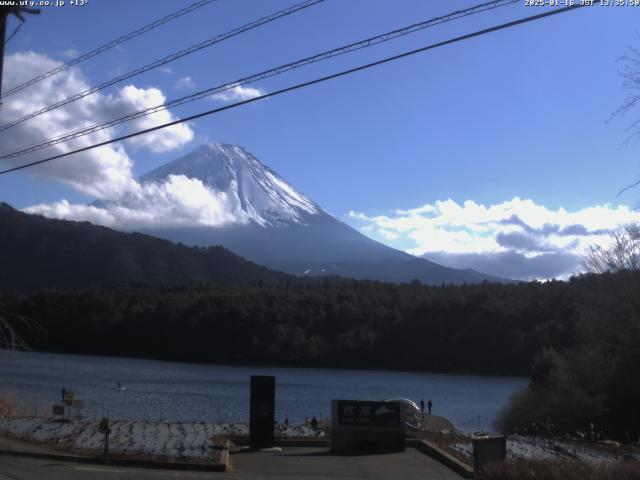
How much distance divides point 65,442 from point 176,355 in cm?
9741

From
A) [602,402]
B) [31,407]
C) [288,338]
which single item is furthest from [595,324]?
[288,338]

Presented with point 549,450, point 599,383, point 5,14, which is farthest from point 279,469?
point 599,383

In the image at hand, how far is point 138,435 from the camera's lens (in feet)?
58.8

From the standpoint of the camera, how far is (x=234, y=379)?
74625mm

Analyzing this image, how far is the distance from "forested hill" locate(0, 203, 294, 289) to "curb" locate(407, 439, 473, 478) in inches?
6021

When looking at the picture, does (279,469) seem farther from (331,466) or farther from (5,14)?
(5,14)

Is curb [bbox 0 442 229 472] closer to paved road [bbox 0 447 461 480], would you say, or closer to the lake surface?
paved road [bbox 0 447 461 480]

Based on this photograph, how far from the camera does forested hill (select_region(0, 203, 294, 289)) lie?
175 meters

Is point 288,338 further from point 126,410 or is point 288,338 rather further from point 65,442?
point 65,442

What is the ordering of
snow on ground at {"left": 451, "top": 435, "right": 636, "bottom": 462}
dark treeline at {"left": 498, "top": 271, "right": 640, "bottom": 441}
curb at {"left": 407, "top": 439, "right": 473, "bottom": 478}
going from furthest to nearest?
1. dark treeline at {"left": 498, "top": 271, "right": 640, "bottom": 441}
2. snow on ground at {"left": 451, "top": 435, "right": 636, "bottom": 462}
3. curb at {"left": 407, "top": 439, "right": 473, "bottom": 478}

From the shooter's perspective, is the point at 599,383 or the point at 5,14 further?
the point at 599,383

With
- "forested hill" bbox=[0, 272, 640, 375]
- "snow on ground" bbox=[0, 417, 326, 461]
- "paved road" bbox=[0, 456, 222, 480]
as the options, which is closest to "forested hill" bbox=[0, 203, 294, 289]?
"forested hill" bbox=[0, 272, 640, 375]

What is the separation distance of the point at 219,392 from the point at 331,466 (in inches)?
1655

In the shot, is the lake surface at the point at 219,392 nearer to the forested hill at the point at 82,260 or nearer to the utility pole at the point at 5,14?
the utility pole at the point at 5,14
